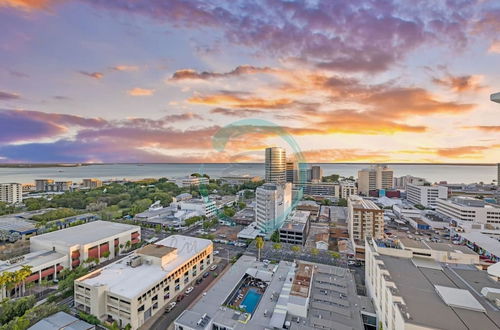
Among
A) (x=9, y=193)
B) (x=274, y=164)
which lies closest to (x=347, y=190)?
(x=274, y=164)

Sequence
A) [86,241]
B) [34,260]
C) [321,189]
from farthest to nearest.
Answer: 1. [321,189]
2. [86,241]
3. [34,260]

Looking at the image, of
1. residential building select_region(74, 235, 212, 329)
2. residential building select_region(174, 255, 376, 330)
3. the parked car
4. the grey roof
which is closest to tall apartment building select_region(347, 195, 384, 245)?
residential building select_region(174, 255, 376, 330)

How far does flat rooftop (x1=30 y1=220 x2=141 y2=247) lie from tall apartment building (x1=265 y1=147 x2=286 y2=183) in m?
15.3

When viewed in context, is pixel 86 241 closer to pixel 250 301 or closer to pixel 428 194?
pixel 250 301

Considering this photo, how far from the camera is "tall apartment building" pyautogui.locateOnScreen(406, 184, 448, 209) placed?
25.2 meters

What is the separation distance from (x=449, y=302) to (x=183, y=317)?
7.38 m

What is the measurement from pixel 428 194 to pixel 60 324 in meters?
32.4

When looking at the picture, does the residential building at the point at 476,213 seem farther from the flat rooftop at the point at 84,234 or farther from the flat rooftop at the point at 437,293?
the flat rooftop at the point at 84,234

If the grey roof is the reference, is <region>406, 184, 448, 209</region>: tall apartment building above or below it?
above

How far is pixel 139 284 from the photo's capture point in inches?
325

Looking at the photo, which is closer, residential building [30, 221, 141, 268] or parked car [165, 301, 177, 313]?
parked car [165, 301, 177, 313]

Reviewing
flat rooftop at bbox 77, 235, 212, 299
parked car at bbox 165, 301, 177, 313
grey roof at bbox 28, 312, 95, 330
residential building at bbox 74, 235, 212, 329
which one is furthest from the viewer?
parked car at bbox 165, 301, 177, 313

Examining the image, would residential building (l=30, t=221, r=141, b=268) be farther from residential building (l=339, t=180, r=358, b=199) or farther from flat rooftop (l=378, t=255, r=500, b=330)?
residential building (l=339, t=180, r=358, b=199)

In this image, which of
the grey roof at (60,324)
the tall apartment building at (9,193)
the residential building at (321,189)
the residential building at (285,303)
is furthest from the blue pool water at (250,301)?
the tall apartment building at (9,193)
